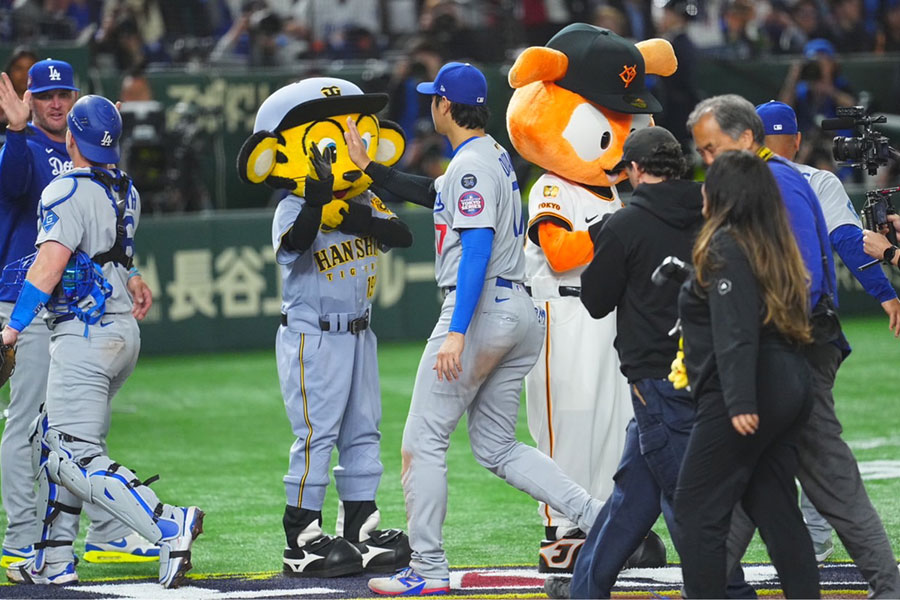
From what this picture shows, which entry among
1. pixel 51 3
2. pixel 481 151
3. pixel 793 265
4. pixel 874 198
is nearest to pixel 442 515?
pixel 481 151

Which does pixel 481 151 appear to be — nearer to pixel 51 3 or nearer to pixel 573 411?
pixel 573 411

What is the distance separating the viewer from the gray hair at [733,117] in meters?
4.86

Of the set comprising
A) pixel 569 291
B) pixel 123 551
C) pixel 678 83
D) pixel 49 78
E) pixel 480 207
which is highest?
pixel 49 78

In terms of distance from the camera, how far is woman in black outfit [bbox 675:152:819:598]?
4438mm

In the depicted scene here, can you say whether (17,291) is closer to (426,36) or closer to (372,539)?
(372,539)

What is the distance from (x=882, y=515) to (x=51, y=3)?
11.5 meters

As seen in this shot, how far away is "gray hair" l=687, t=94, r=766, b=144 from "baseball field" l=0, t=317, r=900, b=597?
2.25 meters

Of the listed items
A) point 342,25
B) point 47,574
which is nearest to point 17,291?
point 47,574

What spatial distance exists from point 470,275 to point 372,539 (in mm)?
1494

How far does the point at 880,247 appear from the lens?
5969mm

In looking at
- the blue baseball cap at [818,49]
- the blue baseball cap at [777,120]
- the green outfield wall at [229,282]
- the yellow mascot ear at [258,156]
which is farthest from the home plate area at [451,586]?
the blue baseball cap at [818,49]

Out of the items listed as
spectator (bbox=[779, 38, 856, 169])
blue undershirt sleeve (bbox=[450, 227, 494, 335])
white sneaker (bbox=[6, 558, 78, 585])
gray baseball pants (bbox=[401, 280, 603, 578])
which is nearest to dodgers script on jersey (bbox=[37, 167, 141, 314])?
white sneaker (bbox=[6, 558, 78, 585])

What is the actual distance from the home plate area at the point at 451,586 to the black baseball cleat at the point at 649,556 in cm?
6

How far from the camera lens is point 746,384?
14.4 feet
